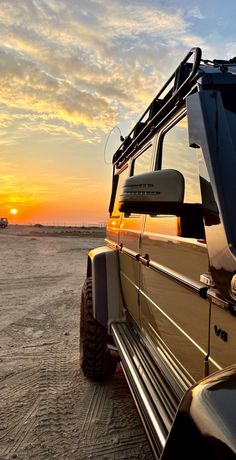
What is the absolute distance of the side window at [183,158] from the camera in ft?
6.86

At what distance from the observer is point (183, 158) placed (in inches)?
92.0

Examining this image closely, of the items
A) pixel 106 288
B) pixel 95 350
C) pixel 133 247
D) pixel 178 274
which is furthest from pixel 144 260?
pixel 95 350

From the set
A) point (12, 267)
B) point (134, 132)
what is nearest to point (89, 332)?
point (134, 132)

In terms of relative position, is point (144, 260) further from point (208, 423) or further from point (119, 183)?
point (119, 183)

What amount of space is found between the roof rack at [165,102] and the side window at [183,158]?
0.46 feet

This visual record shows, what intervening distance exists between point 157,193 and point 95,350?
280 cm

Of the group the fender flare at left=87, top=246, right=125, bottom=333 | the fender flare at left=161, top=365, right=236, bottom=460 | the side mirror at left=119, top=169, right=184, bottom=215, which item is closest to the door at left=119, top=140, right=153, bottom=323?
the fender flare at left=87, top=246, right=125, bottom=333

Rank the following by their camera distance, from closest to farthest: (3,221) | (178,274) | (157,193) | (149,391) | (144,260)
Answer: (157,193) < (178,274) < (149,391) < (144,260) < (3,221)

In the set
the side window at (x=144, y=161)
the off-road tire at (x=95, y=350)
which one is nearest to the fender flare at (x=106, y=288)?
the off-road tire at (x=95, y=350)

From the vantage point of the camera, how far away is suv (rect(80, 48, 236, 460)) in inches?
50.0

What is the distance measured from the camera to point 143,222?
10.2ft

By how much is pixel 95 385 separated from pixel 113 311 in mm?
747

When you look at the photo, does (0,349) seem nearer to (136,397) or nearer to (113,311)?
(113,311)

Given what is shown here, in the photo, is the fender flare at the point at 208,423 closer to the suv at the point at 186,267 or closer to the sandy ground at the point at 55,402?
the suv at the point at 186,267
